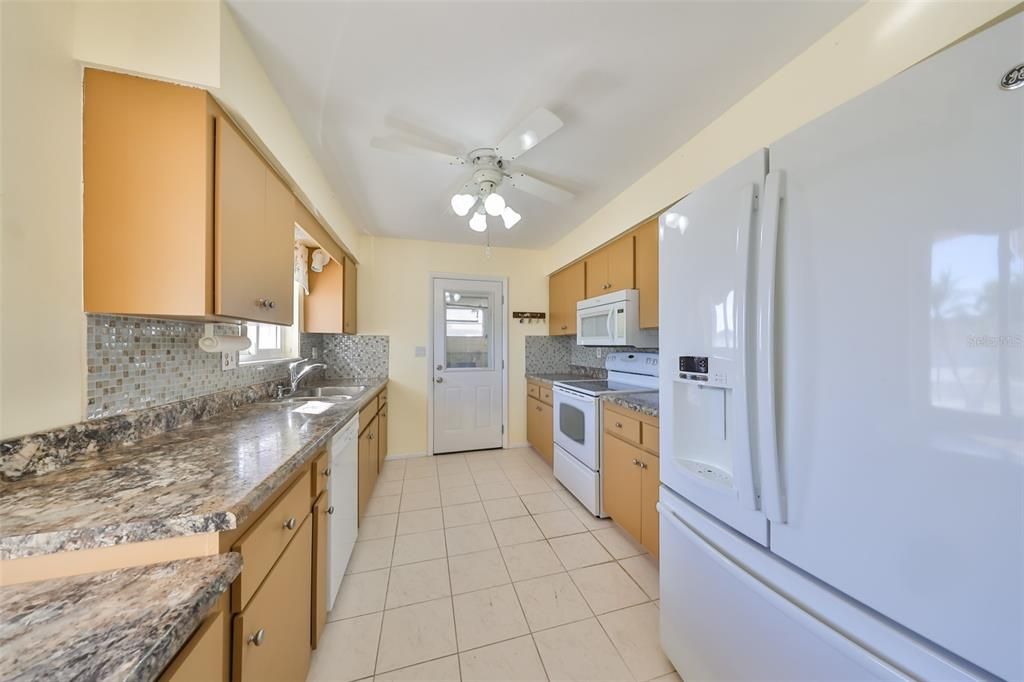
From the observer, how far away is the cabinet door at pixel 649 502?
174 cm

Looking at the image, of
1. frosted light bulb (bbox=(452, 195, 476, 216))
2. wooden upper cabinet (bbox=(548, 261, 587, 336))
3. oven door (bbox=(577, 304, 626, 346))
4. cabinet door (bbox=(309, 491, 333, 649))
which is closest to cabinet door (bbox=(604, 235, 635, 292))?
oven door (bbox=(577, 304, 626, 346))

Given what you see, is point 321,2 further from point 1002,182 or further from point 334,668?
point 334,668

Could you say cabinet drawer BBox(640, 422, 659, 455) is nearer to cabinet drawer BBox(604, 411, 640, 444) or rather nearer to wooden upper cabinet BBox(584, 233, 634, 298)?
cabinet drawer BBox(604, 411, 640, 444)

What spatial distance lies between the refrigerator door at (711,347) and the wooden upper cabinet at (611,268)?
1.15 meters

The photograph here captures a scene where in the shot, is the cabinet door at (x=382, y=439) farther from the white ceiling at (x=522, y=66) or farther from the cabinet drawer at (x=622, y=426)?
the white ceiling at (x=522, y=66)

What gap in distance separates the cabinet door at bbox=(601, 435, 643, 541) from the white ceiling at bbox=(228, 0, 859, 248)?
1772 mm

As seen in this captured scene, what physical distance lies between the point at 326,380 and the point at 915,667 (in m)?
3.53

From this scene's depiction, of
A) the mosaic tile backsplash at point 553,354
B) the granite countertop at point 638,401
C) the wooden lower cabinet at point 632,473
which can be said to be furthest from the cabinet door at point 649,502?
the mosaic tile backsplash at point 553,354

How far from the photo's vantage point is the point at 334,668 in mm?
1237

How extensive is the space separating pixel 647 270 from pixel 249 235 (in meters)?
2.14

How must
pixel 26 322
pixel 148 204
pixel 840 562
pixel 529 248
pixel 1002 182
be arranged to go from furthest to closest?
1. pixel 529 248
2. pixel 148 204
3. pixel 26 322
4. pixel 840 562
5. pixel 1002 182

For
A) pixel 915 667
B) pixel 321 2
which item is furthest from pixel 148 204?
pixel 915 667

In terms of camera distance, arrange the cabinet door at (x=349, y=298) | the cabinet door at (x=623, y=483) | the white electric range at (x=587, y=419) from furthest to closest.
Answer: the cabinet door at (x=349, y=298), the white electric range at (x=587, y=419), the cabinet door at (x=623, y=483)

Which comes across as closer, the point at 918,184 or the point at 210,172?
the point at 918,184
